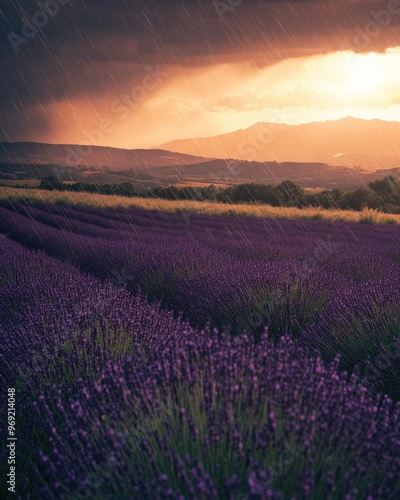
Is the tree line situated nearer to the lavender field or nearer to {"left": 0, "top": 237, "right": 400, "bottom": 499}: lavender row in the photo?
the lavender field

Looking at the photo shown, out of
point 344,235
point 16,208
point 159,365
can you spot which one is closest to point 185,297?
point 159,365

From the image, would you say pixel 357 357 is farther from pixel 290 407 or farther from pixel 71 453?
pixel 71 453

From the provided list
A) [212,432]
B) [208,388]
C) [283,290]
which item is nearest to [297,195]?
[283,290]

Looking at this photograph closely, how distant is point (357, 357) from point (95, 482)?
216 cm

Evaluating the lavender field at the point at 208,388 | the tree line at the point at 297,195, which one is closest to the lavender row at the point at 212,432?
the lavender field at the point at 208,388

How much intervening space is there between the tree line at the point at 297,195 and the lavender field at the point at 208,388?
2130cm

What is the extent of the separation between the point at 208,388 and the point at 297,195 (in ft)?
92.8

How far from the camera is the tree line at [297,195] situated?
2662 centimetres

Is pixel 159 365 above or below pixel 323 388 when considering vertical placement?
above

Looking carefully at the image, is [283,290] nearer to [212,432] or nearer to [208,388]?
[208,388]

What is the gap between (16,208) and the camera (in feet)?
64.3

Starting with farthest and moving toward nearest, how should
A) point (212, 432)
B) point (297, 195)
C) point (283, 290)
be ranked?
point (297, 195)
point (283, 290)
point (212, 432)

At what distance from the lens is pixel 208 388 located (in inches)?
62.1

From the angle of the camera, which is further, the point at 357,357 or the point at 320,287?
the point at 320,287
